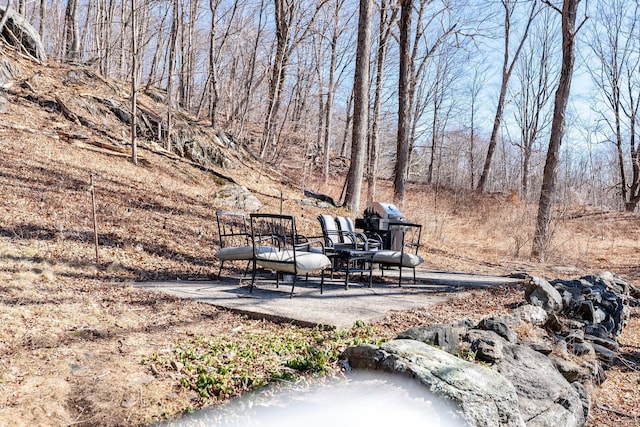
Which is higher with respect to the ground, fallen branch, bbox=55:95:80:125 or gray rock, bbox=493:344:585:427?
fallen branch, bbox=55:95:80:125

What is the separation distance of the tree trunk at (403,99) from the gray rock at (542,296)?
→ 8342mm

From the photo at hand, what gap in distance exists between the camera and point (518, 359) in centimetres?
407

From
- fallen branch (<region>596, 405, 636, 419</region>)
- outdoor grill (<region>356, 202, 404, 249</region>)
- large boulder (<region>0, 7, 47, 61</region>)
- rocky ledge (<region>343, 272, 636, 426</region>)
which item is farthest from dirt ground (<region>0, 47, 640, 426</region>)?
large boulder (<region>0, 7, 47, 61</region>)

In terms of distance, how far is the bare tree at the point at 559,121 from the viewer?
11797mm

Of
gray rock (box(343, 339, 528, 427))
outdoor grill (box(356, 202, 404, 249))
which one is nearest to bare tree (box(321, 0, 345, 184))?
outdoor grill (box(356, 202, 404, 249))

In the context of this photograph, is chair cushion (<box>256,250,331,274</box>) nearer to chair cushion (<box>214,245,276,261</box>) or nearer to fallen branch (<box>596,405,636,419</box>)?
chair cushion (<box>214,245,276,261</box>)

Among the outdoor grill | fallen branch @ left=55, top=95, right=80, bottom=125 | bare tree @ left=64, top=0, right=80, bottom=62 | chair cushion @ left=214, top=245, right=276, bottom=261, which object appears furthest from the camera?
bare tree @ left=64, top=0, right=80, bottom=62

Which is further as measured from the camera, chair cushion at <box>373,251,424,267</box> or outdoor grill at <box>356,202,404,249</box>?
outdoor grill at <box>356,202,404,249</box>

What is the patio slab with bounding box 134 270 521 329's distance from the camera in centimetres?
448

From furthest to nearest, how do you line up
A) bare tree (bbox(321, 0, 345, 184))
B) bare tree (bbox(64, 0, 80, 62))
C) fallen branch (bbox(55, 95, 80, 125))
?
bare tree (bbox(321, 0, 345, 184)) < bare tree (bbox(64, 0, 80, 62)) < fallen branch (bbox(55, 95, 80, 125))

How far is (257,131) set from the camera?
27938 millimetres

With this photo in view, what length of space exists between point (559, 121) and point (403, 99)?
454 centimetres

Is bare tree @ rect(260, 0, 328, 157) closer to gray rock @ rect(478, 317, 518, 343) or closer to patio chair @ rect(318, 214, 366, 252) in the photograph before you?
patio chair @ rect(318, 214, 366, 252)

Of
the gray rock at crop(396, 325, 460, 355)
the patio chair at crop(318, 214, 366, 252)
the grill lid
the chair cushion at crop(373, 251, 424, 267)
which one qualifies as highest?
the grill lid
